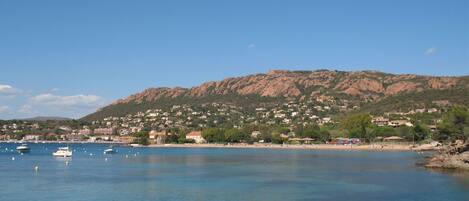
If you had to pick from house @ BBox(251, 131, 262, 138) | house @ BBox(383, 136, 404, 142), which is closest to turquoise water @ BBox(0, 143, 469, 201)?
house @ BBox(383, 136, 404, 142)

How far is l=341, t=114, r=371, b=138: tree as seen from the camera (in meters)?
160

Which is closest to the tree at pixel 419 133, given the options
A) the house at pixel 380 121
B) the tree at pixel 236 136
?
the house at pixel 380 121

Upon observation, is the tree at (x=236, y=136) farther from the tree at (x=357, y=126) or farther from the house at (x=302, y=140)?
the tree at (x=357, y=126)

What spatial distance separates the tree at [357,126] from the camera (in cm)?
16050

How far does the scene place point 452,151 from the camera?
70.7 meters

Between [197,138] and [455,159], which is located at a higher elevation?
[197,138]

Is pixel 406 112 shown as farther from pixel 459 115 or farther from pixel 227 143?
pixel 459 115

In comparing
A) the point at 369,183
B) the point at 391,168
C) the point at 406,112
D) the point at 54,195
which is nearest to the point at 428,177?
the point at 369,183

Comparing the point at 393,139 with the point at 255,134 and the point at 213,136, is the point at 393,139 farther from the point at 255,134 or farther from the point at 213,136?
the point at 213,136

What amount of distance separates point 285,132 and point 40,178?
134m

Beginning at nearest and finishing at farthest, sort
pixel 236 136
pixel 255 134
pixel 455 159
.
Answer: pixel 455 159 → pixel 236 136 → pixel 255 134

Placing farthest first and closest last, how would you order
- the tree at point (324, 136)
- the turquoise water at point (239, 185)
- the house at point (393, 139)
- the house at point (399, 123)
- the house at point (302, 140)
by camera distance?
the house at point (302, 140) < the house at point (399, 123) < the tree at point (324, 136) < the house at point (393, 139) < the turquoise water at point (239, 185)

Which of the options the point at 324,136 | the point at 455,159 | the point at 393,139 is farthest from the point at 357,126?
the point at 455,159

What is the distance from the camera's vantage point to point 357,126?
6471 inches
